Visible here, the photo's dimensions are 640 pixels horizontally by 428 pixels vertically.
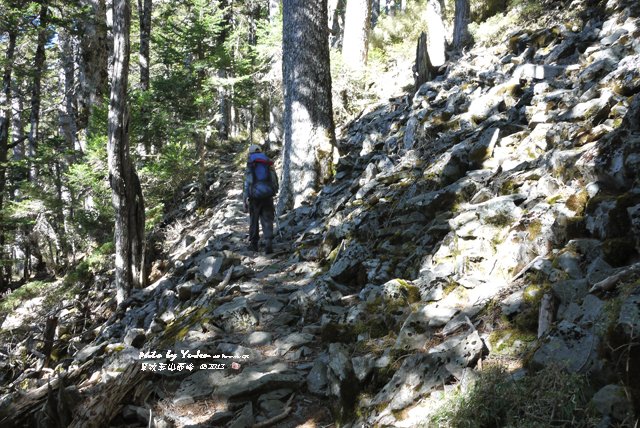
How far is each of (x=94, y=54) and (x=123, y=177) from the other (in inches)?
227

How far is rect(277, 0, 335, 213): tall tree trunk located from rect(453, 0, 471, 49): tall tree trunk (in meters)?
6.43

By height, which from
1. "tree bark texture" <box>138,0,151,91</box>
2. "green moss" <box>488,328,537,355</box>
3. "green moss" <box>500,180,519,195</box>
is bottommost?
"green moss" <box>488,328,537,355</box>

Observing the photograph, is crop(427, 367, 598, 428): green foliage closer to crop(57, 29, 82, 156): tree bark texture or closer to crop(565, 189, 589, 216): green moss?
crop(565, 189, 589, 216): green moss

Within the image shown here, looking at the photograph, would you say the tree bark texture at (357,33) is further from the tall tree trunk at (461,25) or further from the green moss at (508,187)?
the green moss at (508,187)

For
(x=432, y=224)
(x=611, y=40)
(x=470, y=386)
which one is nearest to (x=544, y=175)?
(x=432, y=224)

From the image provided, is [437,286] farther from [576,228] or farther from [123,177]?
Answer: [123,177]

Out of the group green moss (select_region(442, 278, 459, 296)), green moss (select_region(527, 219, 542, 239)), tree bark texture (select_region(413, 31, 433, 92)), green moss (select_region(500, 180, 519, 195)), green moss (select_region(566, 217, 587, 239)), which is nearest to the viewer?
green moss (select_region(566, 217, 587, 239))

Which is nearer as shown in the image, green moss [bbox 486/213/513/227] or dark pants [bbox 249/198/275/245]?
green moss [bbox 486/213/513/227]

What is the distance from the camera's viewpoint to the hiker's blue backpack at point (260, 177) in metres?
8.62

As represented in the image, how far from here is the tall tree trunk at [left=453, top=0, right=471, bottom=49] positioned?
48.9ft

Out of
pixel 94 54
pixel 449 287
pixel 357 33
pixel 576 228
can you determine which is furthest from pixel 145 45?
pixel 576 228

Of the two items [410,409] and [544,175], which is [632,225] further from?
[410,409]

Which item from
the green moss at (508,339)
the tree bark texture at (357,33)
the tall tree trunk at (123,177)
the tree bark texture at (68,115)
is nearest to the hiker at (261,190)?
the tall tree trunk at (123,177)

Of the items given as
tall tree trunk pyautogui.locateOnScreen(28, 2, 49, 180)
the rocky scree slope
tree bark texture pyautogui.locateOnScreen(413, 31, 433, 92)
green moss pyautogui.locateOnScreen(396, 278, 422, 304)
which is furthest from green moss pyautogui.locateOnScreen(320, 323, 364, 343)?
tall tree trunk pyautogui.locateOnScreen(28, 2, 49, 180)
